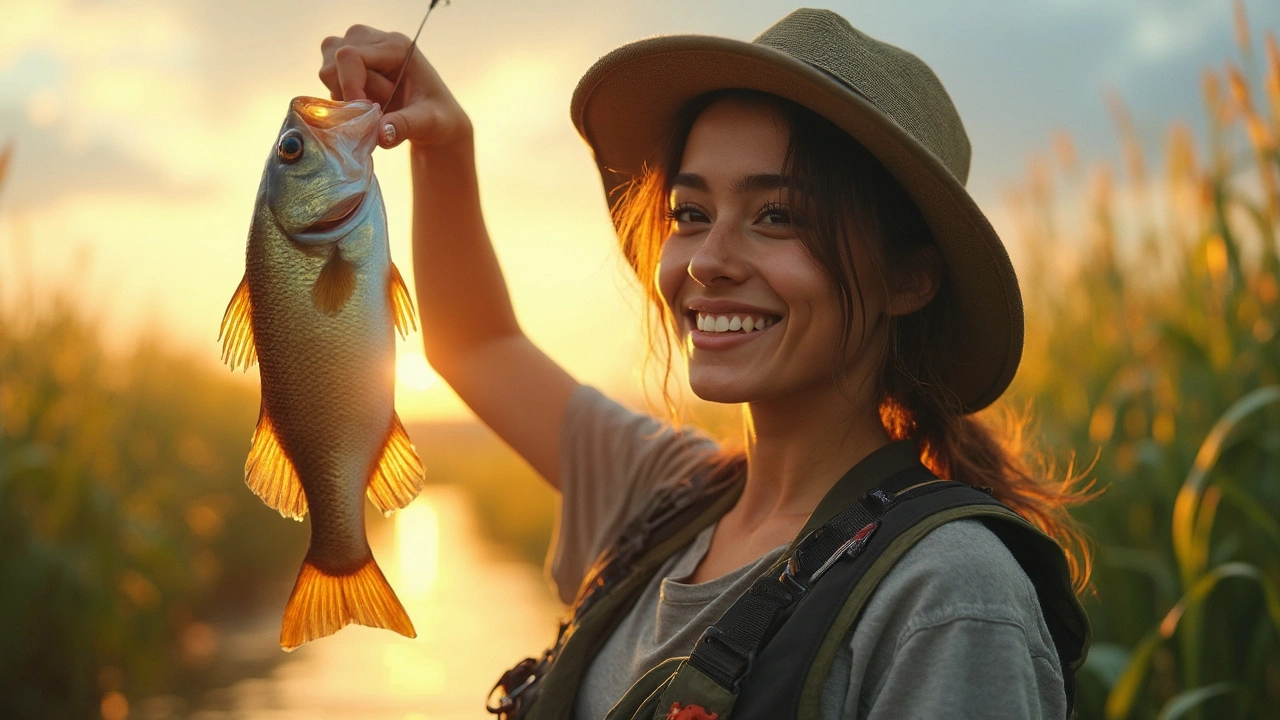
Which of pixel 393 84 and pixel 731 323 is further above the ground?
pixel 393 84

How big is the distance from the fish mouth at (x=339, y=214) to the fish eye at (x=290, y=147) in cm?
10

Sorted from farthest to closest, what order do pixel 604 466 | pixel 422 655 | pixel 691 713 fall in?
pixel 422 655 → pixel 604 466 → pixel 691 713

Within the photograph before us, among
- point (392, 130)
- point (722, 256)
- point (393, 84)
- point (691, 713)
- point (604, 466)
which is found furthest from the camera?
point (604, 466)

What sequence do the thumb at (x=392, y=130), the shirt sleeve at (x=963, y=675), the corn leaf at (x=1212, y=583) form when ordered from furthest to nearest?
the corn leaf at (x=1212, y=583) → the thumb at (x=392, y=130) → the shirt sleeve at (x=963, y=675)

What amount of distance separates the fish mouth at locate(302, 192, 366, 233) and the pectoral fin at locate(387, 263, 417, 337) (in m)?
0.10

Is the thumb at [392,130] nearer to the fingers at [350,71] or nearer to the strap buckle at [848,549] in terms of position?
the fingers at [350,71]

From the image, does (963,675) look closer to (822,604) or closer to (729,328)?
(822,604)

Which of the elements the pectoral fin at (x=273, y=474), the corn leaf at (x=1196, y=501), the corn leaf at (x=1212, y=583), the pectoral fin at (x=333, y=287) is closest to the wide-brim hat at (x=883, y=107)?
the pectoral fin at (x=333, y=287)

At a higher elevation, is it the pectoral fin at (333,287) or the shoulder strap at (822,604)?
the pectoral fin at (333,287)

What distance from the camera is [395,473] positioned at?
1623mm

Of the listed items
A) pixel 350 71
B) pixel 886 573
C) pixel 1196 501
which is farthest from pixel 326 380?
pixel 1196 501

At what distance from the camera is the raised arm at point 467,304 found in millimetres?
2176

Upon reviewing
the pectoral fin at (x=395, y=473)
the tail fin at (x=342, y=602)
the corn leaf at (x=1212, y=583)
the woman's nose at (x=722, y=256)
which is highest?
the woman's nose at (x=722, y=256)

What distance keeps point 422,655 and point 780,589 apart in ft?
19.8
